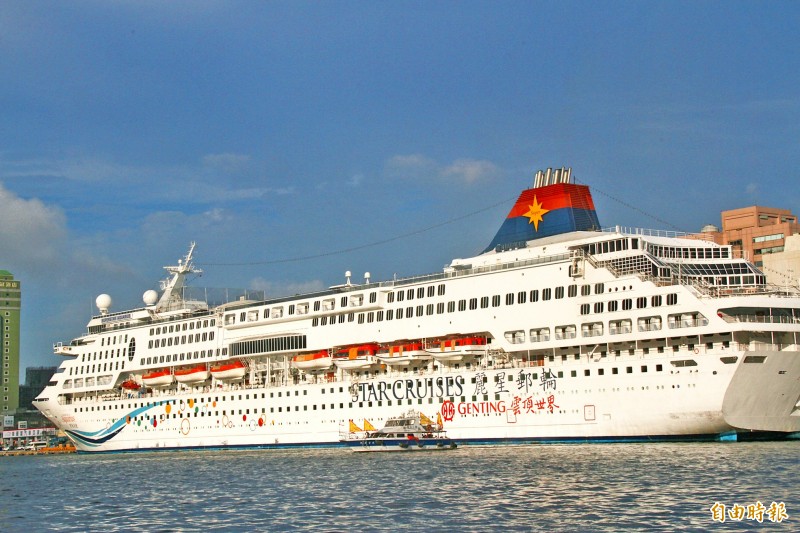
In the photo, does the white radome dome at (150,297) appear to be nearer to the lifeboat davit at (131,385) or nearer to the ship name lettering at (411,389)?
the lifeboat davit at (131,385)

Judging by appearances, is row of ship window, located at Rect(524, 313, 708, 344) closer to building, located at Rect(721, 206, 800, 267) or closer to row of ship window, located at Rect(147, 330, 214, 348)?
row of ship window, located at Rect(147, 330, 214, 348)

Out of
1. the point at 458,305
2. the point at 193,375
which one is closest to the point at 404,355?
the point at 458,305

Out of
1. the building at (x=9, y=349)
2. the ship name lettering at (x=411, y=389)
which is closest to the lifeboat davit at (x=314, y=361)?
the ship name lettering at (x=411, y=389)

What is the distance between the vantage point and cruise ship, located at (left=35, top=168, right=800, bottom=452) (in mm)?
44281

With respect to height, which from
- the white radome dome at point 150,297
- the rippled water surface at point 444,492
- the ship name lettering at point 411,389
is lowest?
the rippled water surface at point 444,492

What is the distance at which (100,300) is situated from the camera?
77.4 meters

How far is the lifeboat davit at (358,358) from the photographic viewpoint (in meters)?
56.4

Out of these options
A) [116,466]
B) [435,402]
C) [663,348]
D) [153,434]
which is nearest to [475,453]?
[435,402]

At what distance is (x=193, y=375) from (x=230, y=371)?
11.7ft

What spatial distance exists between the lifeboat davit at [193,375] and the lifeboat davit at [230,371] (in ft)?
3.52

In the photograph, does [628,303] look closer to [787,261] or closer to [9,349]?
[787,261]

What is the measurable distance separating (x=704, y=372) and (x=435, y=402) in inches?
584

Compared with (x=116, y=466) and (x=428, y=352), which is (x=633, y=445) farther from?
(x=116, y=466)

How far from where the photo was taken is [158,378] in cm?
6769
